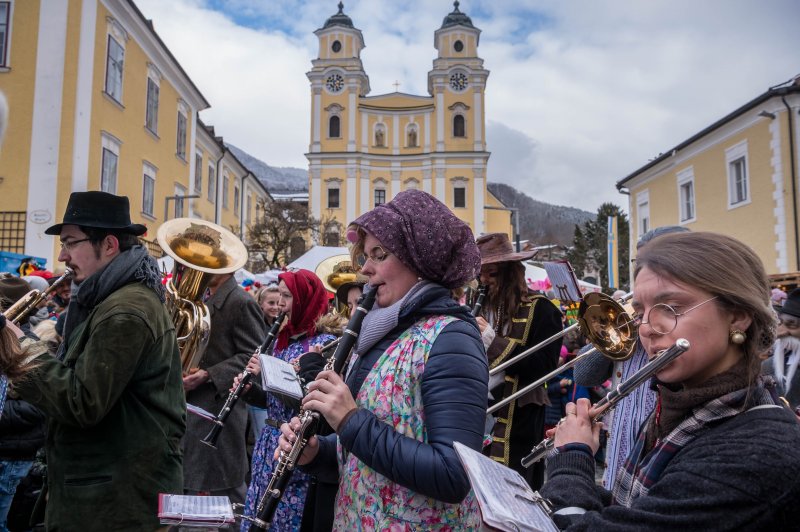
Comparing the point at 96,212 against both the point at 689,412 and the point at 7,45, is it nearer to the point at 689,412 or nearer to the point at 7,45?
the point at 689,412

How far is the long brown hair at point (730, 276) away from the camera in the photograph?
153 centimetres

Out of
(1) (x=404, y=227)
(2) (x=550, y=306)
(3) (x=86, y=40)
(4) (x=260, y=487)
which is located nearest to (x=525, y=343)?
(2) (x=550, y=306)

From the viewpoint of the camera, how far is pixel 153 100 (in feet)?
76.5

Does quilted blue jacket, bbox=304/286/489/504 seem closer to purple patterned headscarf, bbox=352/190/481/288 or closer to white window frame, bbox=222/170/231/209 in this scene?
purple patterned headscarf, bbox=352/190/481/288

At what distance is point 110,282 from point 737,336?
2.59m

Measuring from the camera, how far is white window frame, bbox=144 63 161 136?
74.4 ft

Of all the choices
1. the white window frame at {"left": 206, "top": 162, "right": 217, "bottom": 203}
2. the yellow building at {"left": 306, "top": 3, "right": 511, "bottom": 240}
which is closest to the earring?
the white window frame at {"left": 206, "top": 162, "right": 217, "bottom": 203}

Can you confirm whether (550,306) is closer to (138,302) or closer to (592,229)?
(138,302)

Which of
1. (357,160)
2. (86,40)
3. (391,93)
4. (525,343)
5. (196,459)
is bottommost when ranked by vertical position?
(196,459)

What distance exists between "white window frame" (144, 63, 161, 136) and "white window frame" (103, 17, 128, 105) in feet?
7.25

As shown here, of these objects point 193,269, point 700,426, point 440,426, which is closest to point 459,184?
point 193,269

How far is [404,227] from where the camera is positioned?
2.16m

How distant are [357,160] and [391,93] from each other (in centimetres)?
829

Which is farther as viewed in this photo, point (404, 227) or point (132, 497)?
point (132, 497)
